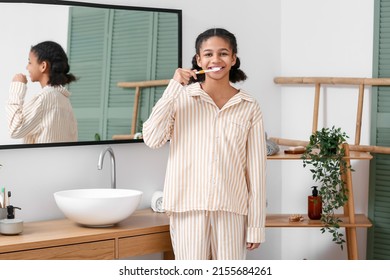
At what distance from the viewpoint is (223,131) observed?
3.24 m

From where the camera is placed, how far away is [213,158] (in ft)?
10.6

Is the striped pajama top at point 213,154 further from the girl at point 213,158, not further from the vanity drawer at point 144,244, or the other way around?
the vanity drawer at point 144,244

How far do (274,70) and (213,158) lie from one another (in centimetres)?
132

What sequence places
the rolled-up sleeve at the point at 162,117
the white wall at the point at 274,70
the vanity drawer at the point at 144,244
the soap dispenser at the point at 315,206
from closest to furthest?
the rolled-up sleeve at the point at 162,117 → the vanity drawer at the point at 144,244 → the white wall at the point at 274,70 → the soap dispenser at the point at 315,206

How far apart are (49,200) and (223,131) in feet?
2.99

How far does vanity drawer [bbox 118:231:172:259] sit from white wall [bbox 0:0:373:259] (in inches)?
16.5

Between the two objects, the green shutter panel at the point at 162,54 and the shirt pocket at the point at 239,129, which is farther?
the green shutter panel at the point at 162,54

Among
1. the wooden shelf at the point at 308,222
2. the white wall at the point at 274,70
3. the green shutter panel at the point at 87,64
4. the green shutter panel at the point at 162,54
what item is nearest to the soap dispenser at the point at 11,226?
the white wall at the point at 274,70

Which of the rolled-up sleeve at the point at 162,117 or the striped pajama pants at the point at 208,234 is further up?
the rolled-up sleeve at the point at 162,117

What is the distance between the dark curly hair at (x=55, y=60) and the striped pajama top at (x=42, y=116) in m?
0.04

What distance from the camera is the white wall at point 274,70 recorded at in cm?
373

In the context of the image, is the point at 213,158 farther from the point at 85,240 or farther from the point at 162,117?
the point at 85,240
